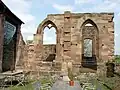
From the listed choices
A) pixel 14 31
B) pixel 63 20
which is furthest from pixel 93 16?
pixel 14 31

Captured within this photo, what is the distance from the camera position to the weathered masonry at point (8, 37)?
1830 centimetres

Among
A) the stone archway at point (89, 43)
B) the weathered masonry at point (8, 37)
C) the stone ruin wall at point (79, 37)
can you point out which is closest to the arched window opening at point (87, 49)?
the stone archway at point (89, 43)

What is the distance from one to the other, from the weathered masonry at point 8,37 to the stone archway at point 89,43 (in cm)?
707

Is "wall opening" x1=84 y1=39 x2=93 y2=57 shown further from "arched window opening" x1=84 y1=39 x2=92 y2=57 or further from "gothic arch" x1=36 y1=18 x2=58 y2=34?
"gothic arch" x1=36 y1=18 x2=58 y2=34

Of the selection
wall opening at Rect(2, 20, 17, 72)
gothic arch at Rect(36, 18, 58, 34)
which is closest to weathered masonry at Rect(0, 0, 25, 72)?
wall opening at Rect(2, 20, 17, 72)

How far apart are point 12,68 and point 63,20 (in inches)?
296

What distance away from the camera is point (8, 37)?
20.7 metres

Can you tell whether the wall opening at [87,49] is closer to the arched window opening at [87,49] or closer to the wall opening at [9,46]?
the arched window opening at [87,49]

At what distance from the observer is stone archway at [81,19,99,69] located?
82.6 ft

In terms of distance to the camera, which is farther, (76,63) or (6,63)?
(76,63)

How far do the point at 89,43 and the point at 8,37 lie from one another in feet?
61.5

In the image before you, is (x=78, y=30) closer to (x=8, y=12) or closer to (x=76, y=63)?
(x=76, y=63)

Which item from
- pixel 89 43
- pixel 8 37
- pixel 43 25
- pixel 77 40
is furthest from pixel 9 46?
pixel 89 43

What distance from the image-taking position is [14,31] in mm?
22562
